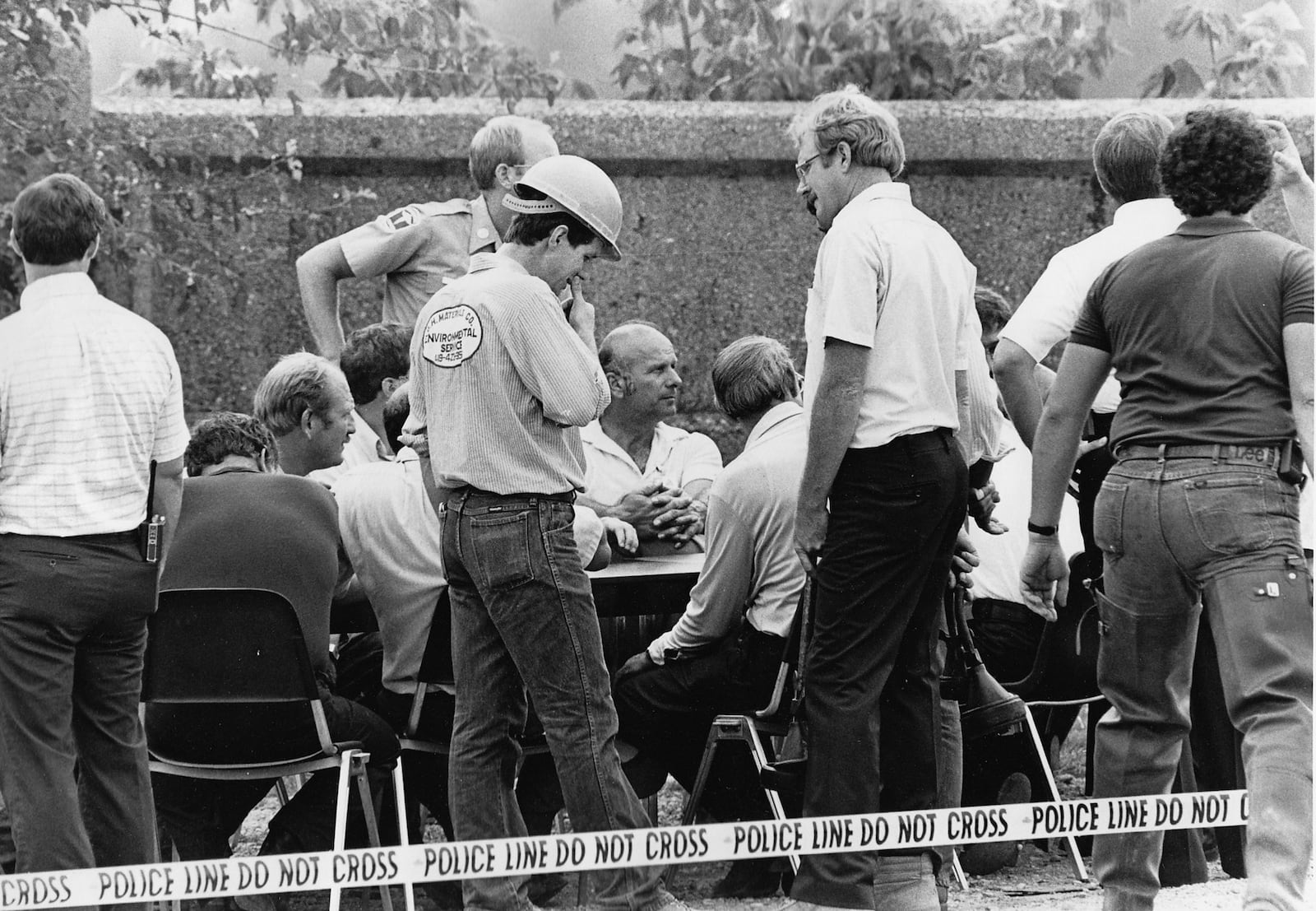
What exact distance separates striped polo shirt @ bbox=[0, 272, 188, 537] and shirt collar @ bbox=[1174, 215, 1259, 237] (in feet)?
7.59

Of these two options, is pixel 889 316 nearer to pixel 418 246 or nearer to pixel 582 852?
pixel 582 852

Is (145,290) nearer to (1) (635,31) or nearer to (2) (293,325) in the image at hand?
(2) (293,325)

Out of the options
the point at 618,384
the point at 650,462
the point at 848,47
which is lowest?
the point at 650,462

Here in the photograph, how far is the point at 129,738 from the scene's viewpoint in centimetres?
400

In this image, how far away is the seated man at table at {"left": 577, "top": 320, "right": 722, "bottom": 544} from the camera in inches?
221

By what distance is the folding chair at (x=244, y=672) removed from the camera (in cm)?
421

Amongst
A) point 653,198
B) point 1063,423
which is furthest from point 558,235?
point 653,198

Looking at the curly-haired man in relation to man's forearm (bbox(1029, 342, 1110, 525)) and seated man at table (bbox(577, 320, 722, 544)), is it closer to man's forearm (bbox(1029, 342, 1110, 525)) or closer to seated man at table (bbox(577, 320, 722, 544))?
man's forearm (bbox(1029, 342, 1110, 525))

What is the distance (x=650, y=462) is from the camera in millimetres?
5832

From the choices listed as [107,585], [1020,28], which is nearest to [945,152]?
[1020,28]

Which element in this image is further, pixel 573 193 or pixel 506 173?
pixel 506 173

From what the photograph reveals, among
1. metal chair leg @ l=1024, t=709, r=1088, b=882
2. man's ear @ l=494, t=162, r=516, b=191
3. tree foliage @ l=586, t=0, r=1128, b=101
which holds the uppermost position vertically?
tree foliage @ l=586, t=0, r=1128, b=101

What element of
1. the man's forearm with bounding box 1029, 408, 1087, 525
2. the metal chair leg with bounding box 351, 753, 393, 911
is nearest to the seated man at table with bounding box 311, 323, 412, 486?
the metal chair leg with bounding box 351, 753, 393, 911

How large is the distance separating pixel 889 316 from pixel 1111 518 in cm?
67
